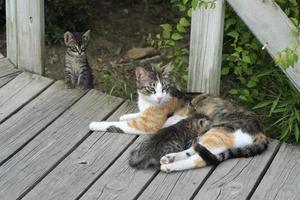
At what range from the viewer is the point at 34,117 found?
4566 millimetres

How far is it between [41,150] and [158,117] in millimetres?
821

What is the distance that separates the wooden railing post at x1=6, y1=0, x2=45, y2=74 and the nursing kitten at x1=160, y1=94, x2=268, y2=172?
5.19 ft

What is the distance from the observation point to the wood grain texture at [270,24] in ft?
13.4

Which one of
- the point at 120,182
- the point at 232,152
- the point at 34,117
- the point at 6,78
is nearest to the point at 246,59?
the point at 232,152

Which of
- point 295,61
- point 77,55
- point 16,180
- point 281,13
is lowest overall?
point 16,180

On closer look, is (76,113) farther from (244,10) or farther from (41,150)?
(244,10)

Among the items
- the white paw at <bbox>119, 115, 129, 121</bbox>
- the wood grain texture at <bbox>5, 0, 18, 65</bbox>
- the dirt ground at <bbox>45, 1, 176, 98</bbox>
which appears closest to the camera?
the white paw at <bbox>119, 115, 129, 121</bbox>

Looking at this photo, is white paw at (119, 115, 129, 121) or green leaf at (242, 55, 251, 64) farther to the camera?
green leaf at (242, 55, 251, 64)

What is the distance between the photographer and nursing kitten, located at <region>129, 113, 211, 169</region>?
158 inches

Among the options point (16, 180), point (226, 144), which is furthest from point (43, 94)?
point (226, 144)

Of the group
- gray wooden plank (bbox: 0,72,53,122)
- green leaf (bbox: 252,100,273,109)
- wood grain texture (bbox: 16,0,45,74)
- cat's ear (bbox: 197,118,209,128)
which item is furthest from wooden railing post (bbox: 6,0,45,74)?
green leaf (bbox: 252,100,273,109)

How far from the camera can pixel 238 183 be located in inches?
154

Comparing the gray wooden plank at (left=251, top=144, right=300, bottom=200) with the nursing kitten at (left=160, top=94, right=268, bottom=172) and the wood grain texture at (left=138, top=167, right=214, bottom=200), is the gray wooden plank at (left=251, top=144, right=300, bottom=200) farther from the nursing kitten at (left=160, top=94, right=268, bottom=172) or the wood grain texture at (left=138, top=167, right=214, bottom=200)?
the wood grain texture at (left=138, top=167, right=214, bottom=200)

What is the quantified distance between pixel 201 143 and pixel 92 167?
0.69 meters
